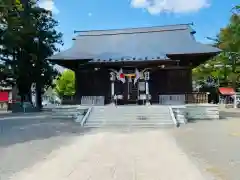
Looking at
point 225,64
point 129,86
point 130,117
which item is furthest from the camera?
point 225,64

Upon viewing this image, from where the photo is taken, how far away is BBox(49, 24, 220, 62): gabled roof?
74.6ft

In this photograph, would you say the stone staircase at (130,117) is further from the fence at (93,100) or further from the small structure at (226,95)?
the small structure at (226,95)

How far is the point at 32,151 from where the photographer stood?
918cm

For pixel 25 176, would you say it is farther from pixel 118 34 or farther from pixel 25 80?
pixel 25 80

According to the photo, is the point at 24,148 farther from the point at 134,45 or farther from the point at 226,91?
the point at 226,91

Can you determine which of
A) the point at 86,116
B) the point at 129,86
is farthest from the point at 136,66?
the point at 86,116

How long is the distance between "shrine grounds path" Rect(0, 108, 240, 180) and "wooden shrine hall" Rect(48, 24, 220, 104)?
10.6 m

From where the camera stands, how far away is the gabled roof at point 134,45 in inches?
895

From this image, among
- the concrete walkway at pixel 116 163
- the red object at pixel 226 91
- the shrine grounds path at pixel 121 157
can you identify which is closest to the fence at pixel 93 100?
the shrine grounds path at pixel 121 157

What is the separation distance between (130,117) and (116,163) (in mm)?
10479

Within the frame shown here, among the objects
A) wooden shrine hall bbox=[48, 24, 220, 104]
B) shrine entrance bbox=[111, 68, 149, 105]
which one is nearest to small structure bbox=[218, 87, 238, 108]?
→ wooden shrine hall bbox=[48, 24, 220, 104]

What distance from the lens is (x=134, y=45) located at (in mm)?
25812

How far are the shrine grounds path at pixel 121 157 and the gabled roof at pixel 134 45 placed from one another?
11.2 m

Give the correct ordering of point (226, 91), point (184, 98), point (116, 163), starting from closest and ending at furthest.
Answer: point (116, 163)
point (184, 98)
point (226, 91)
